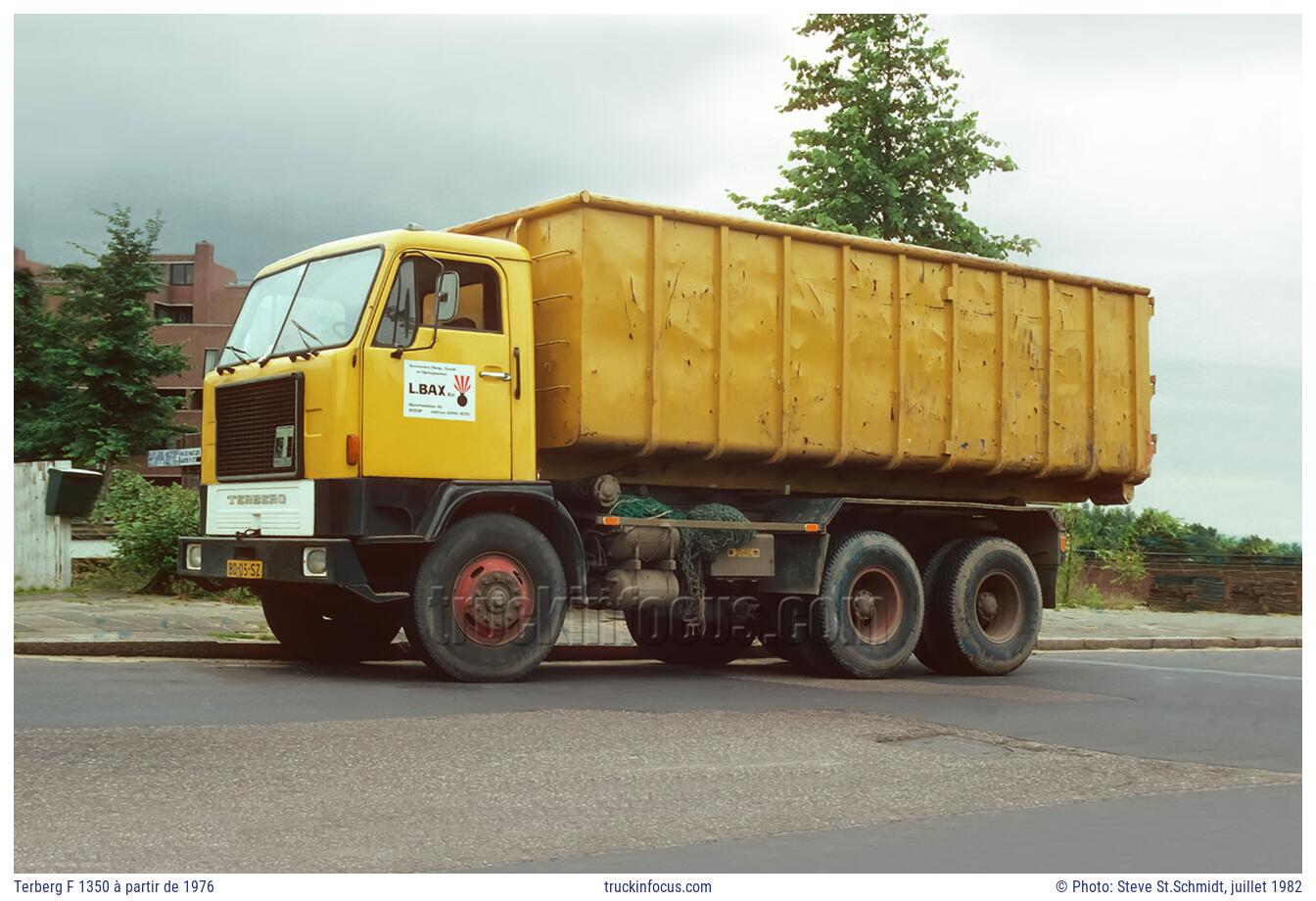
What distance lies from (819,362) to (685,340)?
135cm

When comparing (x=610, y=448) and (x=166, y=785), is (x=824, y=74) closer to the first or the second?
(x=610, y=448)

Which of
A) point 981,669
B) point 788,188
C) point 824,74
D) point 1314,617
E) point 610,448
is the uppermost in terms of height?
point 824,74

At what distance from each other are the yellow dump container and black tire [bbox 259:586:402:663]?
1869 millimetres

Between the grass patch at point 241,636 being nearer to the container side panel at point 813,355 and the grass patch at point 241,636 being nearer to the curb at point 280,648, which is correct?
the curb at point 280,648

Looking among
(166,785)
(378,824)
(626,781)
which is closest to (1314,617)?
(626,781)

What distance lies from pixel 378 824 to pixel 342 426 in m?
4.78

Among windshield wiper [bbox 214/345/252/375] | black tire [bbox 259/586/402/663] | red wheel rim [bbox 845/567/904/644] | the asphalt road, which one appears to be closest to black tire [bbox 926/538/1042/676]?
red wheel rim [bbox 845/567/904/644]

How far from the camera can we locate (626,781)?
7238 millimetres

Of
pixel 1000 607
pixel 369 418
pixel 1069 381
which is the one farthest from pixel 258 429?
pixel 1069 381

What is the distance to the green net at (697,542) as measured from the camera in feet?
40.1

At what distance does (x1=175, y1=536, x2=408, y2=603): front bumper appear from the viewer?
10430 millimetres

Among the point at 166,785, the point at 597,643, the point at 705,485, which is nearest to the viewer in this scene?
the point at 166,785

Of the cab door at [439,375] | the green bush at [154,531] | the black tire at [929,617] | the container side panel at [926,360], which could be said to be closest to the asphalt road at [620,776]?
the cab door at [439,375]

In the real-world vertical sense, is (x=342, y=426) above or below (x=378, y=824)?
above
